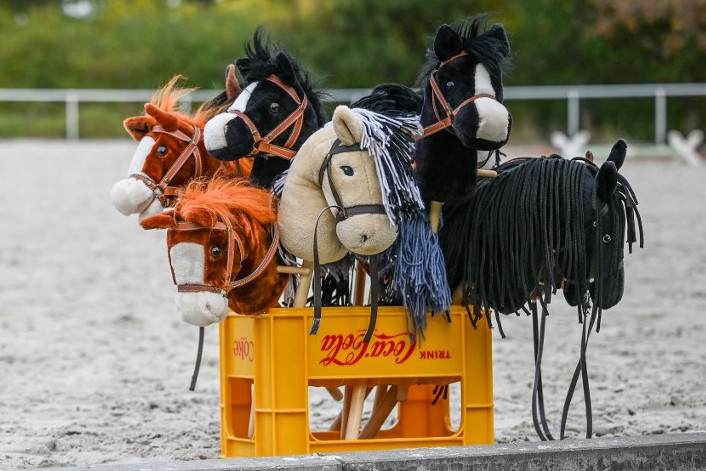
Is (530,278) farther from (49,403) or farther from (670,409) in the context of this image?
(49,403)

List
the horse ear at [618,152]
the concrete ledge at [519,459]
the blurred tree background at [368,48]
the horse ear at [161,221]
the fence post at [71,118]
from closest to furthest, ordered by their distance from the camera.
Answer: the concrete ledge at [519,459], the horse ear at [161,221], the horse ear at [618,152], the fence post at [71,118], the blurred tree background at [368,48]

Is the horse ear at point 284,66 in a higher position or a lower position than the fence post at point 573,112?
lower

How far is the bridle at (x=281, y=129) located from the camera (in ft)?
12.0

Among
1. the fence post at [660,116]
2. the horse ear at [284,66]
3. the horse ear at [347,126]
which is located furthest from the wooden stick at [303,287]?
the fence post at [660,116]

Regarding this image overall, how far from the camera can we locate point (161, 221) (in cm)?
333

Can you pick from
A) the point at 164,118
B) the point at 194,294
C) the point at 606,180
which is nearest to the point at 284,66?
the point at 164,118

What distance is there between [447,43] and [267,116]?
0.58m

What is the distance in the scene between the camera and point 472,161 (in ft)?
11.8

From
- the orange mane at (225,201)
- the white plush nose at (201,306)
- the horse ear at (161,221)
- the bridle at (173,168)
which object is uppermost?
the bridle at (173,168)

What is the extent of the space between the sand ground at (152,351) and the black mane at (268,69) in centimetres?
124

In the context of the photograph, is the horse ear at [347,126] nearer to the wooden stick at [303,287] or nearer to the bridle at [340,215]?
the bridle at [340,215]

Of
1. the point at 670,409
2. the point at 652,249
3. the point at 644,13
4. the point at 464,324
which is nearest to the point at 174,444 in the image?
the point at 464,324

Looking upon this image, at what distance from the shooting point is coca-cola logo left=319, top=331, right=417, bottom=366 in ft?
11.9

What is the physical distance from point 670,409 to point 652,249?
475 cm
